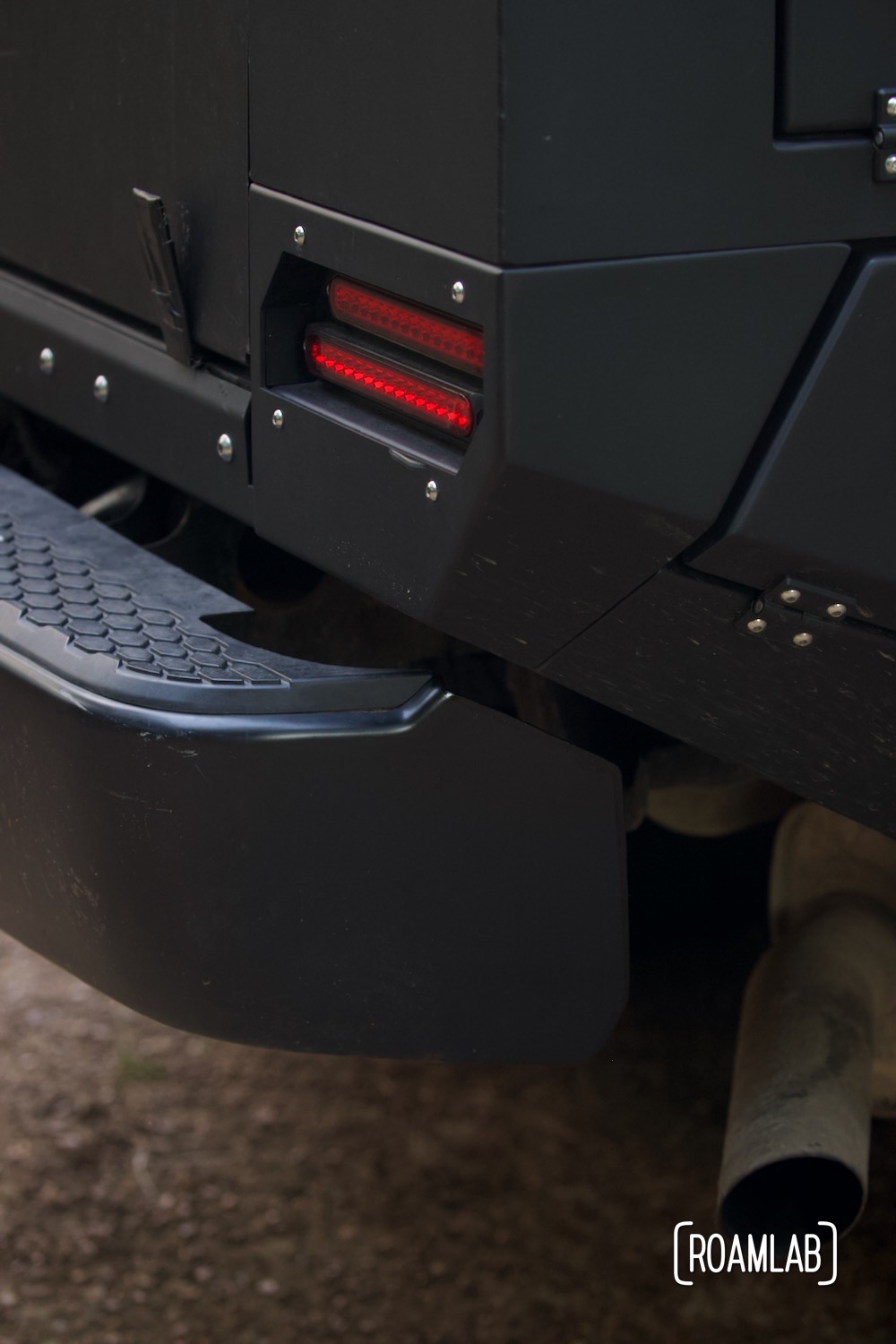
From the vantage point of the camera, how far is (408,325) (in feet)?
4.33

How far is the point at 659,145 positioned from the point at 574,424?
0.21 m

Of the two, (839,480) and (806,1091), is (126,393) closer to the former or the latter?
(839,480)

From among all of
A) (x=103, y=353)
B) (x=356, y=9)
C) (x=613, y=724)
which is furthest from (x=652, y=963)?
(x=356, y=9)

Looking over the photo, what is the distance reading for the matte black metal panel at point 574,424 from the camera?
115cm

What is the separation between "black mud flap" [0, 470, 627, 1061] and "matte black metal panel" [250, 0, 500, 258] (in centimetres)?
43

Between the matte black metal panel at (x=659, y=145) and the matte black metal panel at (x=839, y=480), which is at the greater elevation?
the matte black metal panel at (x=659, y=145)

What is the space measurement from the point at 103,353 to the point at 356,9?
2.23ft

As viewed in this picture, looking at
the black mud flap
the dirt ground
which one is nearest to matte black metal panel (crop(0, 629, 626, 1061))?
the black mud flap

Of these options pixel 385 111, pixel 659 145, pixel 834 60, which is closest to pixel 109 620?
pixel 385 111

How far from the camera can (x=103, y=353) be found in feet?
5.97

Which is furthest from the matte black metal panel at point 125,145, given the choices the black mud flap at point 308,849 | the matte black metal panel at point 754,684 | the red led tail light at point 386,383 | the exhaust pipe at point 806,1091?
the exhaust pipe at point 806,1091

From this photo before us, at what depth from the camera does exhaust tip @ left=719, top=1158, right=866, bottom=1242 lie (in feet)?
5.45

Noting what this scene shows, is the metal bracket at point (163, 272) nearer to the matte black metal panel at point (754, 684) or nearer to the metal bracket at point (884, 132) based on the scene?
the matte black metal panel at point (754, 684)

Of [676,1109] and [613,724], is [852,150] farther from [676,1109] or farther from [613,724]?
[676,1109]
